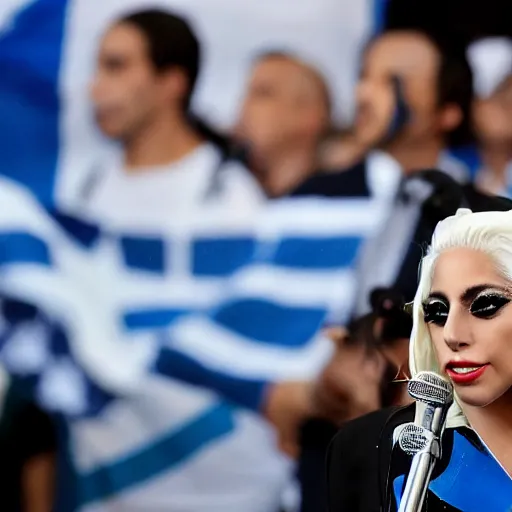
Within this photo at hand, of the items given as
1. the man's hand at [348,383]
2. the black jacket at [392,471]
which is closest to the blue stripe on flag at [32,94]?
the man's hand at [348,383]

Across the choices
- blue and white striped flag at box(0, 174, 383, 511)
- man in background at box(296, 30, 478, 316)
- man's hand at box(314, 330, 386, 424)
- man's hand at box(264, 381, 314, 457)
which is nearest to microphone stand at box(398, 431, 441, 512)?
man's hand at box(314, 330, 386, 424)

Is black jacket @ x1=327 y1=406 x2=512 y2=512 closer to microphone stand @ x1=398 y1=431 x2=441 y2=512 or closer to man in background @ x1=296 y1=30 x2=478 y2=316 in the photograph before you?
microphone stand @ x1=398 y1=431 x2=441 y2=512

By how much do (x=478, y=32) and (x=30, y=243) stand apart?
1327 mm

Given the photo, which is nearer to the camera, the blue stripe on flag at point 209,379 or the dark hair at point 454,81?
the blue stripe on flag at point 209,379

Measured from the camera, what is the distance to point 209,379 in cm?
279

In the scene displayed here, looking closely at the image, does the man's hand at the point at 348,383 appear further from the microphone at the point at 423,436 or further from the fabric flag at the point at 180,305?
the microphone at the point at 423,436

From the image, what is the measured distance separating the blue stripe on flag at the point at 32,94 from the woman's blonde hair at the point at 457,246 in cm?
194

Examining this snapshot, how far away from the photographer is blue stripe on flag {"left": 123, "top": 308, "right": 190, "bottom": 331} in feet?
9.30

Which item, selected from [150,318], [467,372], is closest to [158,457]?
[150,318]

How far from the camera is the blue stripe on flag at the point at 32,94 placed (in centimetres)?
298

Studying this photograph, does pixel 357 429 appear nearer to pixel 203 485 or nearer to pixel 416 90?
pixel 203 485

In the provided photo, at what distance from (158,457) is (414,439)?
183 cm

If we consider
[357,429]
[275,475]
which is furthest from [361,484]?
[275,475]

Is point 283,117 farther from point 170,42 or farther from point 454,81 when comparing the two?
point 454,81
